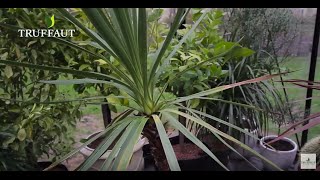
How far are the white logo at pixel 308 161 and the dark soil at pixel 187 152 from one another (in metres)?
0.44

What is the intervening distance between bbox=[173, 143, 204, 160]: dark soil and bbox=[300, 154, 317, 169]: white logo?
0.44 meters

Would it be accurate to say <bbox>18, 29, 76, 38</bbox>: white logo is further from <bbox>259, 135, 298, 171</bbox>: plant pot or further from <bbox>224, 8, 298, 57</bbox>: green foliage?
<bbox>259, 135, 298, 171</bbox>: plant pot

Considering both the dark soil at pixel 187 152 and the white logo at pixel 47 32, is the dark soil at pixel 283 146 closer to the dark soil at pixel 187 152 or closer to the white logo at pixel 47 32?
the dark soil at pixel 187 152

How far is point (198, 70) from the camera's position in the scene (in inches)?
51.7

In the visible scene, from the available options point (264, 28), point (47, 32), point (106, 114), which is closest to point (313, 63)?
point (264, 28)

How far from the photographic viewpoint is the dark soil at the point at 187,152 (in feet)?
4.69

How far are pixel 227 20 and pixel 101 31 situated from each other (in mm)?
792

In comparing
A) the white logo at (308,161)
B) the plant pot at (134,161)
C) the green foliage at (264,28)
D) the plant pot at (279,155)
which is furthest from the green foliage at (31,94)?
the white logo at (308,161)

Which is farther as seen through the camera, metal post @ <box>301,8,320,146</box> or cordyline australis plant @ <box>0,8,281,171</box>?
metal post @ <box>301,8,320,146</box>

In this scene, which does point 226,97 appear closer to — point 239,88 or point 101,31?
point 239,88

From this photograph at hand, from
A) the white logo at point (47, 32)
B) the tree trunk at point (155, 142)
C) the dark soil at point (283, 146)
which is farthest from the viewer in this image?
the dark soil at point (283, 146)

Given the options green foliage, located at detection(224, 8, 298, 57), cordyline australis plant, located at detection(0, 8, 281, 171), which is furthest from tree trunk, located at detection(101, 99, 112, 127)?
green foliage, located at detection(224, 8, 298, 57)

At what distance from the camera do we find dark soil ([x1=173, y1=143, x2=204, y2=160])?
143cm

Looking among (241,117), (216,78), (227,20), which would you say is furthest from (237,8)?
(241,117)
